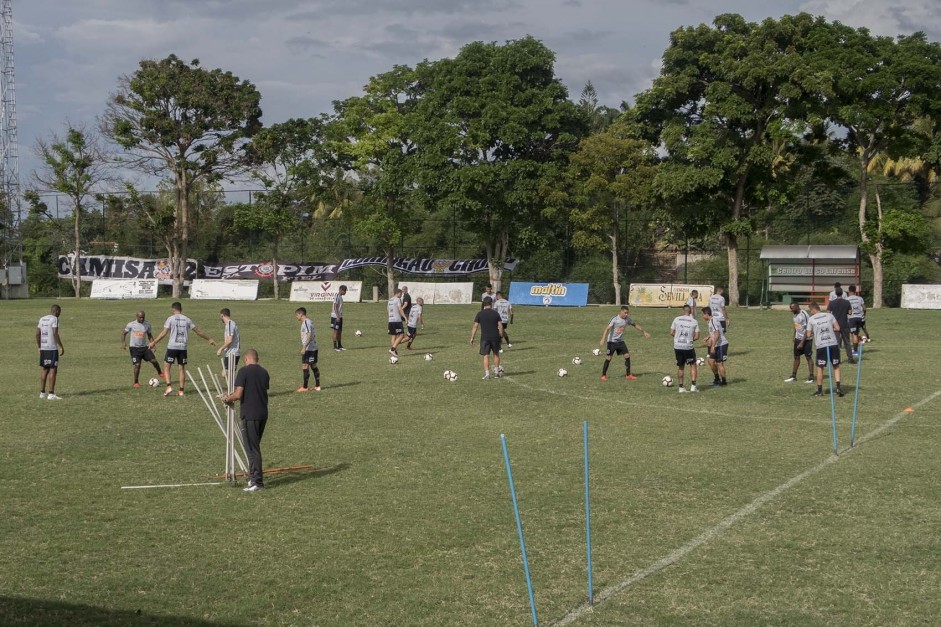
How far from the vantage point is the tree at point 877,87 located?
165 ft

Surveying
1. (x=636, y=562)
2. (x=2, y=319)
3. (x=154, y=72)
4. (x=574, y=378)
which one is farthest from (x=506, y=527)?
(x=154, y=72)

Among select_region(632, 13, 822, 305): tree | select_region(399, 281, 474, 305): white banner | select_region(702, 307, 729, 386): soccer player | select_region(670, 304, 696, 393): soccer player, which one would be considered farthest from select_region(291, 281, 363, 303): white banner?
select_region(670, 304, 696, 393): soccer player

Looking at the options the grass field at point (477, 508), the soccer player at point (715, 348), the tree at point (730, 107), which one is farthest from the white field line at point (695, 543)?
the tree at point (730, 107)

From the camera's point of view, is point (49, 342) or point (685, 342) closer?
point (49, 342)

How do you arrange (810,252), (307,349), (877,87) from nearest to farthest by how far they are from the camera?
(307,349), (877,87), (810,252)

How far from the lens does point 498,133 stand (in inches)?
2315

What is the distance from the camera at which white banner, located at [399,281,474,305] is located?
59.7m

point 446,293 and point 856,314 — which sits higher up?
point 446,293

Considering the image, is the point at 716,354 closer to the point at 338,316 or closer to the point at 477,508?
the point at 477,508

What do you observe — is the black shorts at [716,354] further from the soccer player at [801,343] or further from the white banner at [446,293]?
the white banner at [446,293]

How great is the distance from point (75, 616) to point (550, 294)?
49.9 metres

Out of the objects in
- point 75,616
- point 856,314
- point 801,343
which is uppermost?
point 856,314

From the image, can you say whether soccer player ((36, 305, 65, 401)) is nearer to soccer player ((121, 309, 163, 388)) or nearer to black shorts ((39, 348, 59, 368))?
black shorts ((39, 348, 59, 368))

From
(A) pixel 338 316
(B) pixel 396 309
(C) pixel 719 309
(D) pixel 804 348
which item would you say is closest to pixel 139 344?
(B) pixel 396 309
